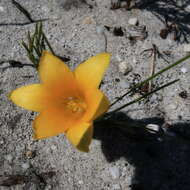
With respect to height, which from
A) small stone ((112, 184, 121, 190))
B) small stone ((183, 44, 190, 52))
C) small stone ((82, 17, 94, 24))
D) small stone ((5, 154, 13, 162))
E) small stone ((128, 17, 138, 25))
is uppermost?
small stone ((128, 17, 138, 25))

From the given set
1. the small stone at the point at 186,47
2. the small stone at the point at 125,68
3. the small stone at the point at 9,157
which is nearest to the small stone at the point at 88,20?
the small stone at the point at 125,68

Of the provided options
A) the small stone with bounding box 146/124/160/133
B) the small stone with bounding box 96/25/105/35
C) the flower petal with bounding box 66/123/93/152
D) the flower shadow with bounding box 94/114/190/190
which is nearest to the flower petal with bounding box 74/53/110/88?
the flower petal with bounding box 66/123/93/152

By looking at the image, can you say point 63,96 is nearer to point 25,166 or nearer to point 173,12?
point 25,166

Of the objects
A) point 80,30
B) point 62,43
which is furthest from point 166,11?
point 62,43

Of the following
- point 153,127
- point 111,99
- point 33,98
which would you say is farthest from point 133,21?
point 33,98

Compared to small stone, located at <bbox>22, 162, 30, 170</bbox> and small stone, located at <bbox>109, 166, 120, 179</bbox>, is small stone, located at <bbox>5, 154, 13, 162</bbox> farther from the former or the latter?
small stone, located at <bbox>109, 166, 120, 179</bbox>

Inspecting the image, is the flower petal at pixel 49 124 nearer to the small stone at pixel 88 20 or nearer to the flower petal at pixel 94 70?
the flower petal at pixel 94 70

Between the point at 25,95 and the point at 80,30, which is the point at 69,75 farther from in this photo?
the point at 80,30
